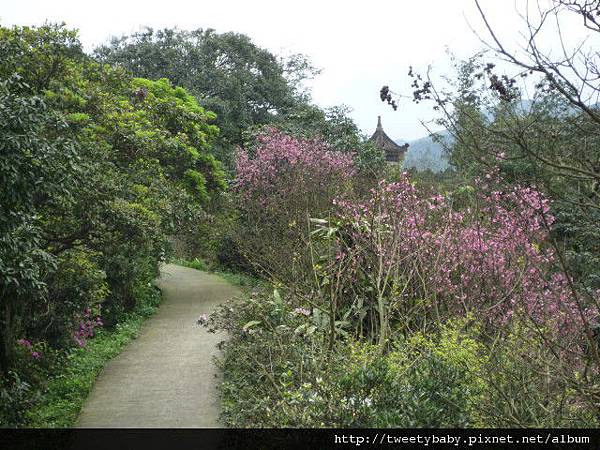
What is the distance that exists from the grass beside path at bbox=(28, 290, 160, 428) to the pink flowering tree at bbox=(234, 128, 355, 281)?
2855 millimetres

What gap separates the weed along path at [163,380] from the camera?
8.02 meters

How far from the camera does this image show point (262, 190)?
62.2ft

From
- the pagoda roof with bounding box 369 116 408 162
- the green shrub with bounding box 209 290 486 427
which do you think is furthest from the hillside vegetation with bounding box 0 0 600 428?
the pagoda roof with bounding box 369 116 408 162

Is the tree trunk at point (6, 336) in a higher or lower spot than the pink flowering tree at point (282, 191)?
lower

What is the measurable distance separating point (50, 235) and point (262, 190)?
9.63m

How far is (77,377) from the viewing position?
9.77m

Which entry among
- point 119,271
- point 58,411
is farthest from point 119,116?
point 58,411

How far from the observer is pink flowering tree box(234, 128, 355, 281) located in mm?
14383

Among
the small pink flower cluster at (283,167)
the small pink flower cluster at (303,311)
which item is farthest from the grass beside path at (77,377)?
the small pink flower cluster at (283,167)

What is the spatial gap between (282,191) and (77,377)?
811 cm

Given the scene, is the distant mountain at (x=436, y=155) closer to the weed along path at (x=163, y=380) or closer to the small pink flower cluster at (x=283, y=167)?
the small pink flower cluster at (x=283, y=167)

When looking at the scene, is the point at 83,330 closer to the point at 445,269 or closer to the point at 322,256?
the point at 322,256

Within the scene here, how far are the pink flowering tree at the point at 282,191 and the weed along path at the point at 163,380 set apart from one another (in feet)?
6.75

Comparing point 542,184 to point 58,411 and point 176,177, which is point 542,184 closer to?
point 58,411
